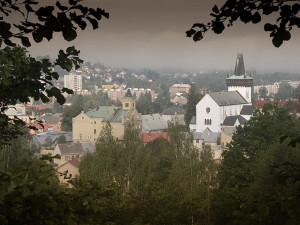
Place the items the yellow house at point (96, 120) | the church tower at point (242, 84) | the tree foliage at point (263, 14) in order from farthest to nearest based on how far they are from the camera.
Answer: the church tower at point (242, 84) < the yellow house at point (96, 120) < the tree foliage at point (263, 14)

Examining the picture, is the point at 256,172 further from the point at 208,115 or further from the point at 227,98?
the point at 227,98

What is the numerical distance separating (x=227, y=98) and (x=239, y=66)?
15.2m

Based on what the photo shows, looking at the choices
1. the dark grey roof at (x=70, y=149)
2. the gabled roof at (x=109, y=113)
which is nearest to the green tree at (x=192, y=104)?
the gabled roof at (x=109, y=113)

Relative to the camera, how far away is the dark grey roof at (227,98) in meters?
84.2

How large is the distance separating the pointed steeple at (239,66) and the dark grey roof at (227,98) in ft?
25.2

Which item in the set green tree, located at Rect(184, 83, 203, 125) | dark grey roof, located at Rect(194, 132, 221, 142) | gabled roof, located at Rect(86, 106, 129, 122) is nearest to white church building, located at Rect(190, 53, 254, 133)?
dark grey roof, located at Rect(194, 132, 221, 142)

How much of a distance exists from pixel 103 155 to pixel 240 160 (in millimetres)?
7100

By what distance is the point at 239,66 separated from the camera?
101 meters

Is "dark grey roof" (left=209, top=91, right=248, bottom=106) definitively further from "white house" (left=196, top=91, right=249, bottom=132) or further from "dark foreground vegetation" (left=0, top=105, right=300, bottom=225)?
"dark foreground vegetation" (left=0, top=105, right=300, bottom=225)

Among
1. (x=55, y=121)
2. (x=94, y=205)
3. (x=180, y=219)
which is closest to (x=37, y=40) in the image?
(x=94, y=205)

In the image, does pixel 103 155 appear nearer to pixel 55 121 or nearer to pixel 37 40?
pixel 37 40

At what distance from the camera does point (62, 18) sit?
445cm

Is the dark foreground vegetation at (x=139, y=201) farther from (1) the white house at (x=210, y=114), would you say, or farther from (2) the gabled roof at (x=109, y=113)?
(1) the white house at (x=210, y=114)

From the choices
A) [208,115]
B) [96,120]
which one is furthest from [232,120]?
[96,120]
